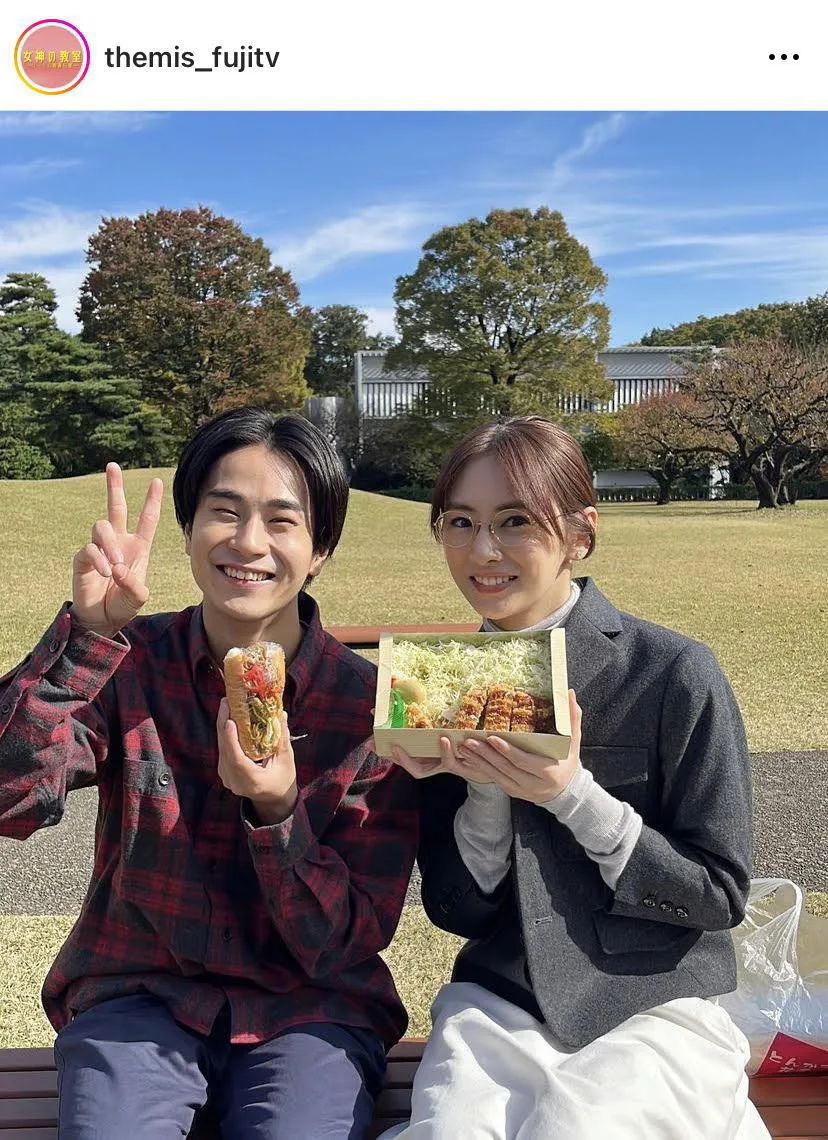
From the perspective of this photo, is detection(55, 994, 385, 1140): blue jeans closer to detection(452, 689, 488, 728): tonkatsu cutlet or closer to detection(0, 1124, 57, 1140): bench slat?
detection(0, 1124, 57, 1140): bench slat

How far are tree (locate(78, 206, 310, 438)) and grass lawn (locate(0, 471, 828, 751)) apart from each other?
51.4 ft

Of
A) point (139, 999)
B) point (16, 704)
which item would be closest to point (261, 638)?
point (16, 704)

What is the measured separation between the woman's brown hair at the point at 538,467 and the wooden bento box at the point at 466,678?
270 millimetres

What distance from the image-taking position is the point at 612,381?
4112 centimetres

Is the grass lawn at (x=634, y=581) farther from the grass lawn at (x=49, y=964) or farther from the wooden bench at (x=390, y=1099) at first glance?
the wooden bench at (x=390, y=1099)

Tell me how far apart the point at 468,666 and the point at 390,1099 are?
0.83 m

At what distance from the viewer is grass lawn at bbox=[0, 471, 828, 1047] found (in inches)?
151

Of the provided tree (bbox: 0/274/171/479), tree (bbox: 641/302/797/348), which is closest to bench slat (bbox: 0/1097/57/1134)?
tree (bbox: 0/274/171/479)

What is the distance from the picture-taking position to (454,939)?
154 inches

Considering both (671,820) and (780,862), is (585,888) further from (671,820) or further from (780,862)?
(780,862)

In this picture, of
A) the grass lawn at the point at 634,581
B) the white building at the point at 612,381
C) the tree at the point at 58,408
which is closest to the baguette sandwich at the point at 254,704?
the grass lawn at the point at 634,581

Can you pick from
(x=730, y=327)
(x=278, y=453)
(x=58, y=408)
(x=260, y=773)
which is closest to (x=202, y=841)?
(x=260, y=773)

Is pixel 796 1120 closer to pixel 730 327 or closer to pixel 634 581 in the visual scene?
pixel 634 581

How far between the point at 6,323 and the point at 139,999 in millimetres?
35483
